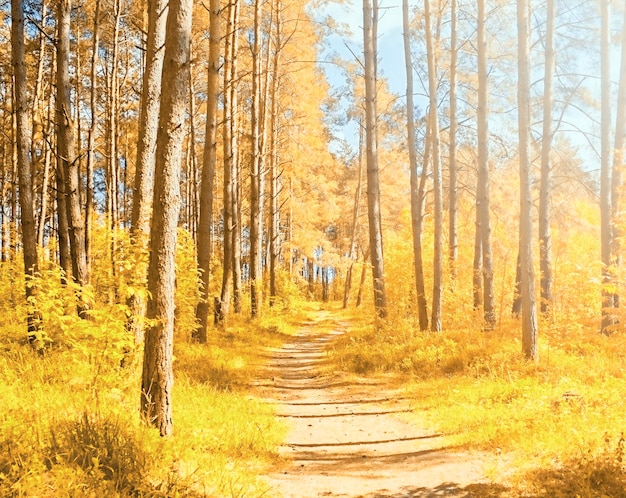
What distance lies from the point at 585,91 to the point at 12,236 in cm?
1973

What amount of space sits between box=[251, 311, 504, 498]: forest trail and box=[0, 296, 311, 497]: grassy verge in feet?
1.27

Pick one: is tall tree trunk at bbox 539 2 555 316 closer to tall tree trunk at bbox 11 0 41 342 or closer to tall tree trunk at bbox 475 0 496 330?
tall tree trunk at bbox 475 0 496 330

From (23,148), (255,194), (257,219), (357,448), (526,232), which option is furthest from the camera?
(257,219)

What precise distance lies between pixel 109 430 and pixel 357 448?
288cm

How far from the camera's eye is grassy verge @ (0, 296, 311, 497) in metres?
3.41

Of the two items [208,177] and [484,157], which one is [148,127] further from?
[484,157]

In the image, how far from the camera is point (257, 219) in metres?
16.6

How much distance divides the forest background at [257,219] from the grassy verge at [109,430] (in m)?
0.03

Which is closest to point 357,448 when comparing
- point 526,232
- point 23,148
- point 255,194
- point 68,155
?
point 526,232

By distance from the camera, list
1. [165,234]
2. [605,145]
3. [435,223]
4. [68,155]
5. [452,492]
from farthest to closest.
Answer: [435,223] < [605,145] < [68,155] < [165,234] < [452,492]

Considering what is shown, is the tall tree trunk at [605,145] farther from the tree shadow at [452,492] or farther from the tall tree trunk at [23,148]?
the tall tree trunk at [23,148]

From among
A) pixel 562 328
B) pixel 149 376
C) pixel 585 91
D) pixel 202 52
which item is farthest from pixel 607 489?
pixel 202 52

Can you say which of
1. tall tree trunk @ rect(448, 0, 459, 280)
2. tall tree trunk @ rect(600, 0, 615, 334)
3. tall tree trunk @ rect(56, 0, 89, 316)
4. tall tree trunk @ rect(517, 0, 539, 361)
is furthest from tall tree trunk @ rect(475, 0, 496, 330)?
tall tree trunk @ rect(56, 0, 89, 316)

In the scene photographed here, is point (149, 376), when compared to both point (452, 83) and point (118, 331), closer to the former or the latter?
point (118, 331)
